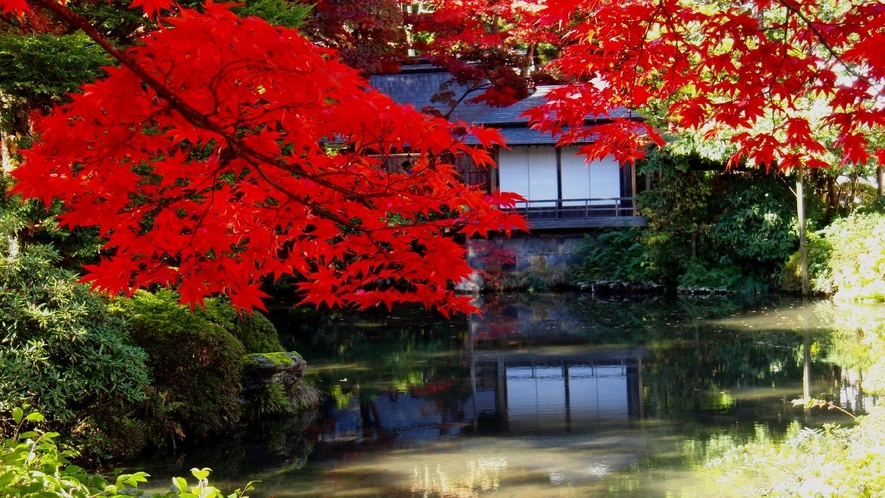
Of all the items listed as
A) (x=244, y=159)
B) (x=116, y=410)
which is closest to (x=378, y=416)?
(x=116, y=410)

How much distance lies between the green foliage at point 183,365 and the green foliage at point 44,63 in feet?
7.17

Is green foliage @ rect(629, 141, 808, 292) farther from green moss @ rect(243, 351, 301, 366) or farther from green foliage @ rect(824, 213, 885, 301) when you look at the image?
green moss @ rect(243, 351, 301, 366)

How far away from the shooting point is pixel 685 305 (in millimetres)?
14984

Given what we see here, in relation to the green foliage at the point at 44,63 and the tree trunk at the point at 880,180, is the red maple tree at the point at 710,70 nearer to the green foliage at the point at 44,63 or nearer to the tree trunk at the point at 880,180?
the green foliage at the point at 44,63

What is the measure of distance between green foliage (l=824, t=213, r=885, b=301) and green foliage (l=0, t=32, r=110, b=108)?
11753 mm

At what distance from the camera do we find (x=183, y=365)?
7.22 meters

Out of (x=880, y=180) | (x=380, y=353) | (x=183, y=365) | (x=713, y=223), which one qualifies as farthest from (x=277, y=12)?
(x=880, y=180)

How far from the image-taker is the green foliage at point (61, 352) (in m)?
5.70

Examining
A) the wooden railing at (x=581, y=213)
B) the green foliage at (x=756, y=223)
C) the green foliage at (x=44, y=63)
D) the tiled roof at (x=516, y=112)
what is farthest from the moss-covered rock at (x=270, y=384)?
the tiled roof at (x=516, y=112)

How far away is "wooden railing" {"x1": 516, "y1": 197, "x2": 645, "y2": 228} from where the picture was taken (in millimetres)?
18219

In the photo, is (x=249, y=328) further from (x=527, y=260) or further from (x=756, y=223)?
(x=756, y=223)

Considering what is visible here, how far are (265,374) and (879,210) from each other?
39.4ft

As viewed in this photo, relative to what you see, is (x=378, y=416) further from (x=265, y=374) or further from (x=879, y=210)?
(x=879, y=210)

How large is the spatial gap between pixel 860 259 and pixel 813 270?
126cm
